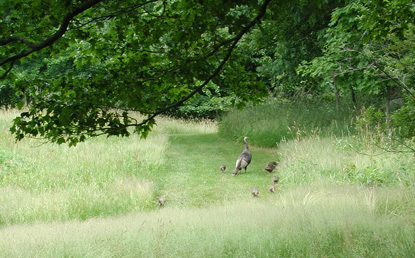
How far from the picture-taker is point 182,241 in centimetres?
465

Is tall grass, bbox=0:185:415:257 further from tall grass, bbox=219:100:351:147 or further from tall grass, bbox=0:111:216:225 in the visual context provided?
tall grass, bbox=219:100:351:147

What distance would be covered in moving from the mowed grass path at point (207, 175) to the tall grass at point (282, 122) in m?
0.58

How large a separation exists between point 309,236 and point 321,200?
2.07 m

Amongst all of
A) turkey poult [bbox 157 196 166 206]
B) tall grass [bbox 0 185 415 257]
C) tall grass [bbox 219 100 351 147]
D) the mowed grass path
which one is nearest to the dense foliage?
tall grass [bbox 0 185 415 257]

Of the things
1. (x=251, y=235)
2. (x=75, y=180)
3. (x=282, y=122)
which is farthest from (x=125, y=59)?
(x=282, y=122)

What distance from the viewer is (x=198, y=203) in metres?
8.08

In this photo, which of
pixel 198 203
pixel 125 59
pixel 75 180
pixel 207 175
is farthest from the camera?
pixel 207 175

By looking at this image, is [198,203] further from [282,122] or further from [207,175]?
[282,122]

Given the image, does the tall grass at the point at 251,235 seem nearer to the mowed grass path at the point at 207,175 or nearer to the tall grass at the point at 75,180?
the tall grass at the point at 75,180

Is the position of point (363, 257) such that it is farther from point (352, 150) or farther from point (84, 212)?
point (352, 150)

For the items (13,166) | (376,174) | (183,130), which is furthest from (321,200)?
(183,130)

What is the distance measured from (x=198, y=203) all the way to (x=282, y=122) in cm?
723

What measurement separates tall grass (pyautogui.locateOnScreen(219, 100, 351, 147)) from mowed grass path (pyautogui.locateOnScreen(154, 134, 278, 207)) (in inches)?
23.0

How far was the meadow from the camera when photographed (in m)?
4.38
